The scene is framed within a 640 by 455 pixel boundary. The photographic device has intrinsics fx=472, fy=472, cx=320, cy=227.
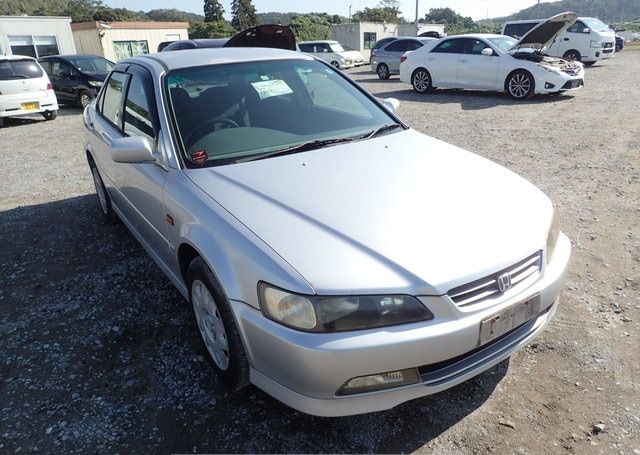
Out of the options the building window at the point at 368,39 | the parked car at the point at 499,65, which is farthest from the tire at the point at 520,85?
the building window at the point at 368,39

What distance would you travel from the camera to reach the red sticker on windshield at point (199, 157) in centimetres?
268

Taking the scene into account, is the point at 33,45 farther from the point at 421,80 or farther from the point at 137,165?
the point at 137,165

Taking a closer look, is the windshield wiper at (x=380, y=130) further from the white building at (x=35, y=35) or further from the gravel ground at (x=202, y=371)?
the white building at (x=35, y=35)

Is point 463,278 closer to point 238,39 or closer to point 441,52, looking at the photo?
point 238,39

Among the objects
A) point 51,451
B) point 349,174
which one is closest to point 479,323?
point 349,174

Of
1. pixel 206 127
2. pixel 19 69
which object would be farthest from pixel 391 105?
pixel 19 69

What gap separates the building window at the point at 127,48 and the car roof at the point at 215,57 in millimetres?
28964

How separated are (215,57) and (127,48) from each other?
103 feet

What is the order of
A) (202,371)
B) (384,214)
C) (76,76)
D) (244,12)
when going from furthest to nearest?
(244,12) → (76,76) → (202,371) → (384,214)

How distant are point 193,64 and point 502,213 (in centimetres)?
220

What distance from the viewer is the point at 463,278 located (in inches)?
74.6

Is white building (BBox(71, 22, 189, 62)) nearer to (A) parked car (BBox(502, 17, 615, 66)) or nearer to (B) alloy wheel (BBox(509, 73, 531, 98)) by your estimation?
(A) parked car (BBox(502, 17, 615, 66))

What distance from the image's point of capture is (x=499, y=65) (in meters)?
10.9

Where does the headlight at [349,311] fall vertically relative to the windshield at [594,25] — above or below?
below
